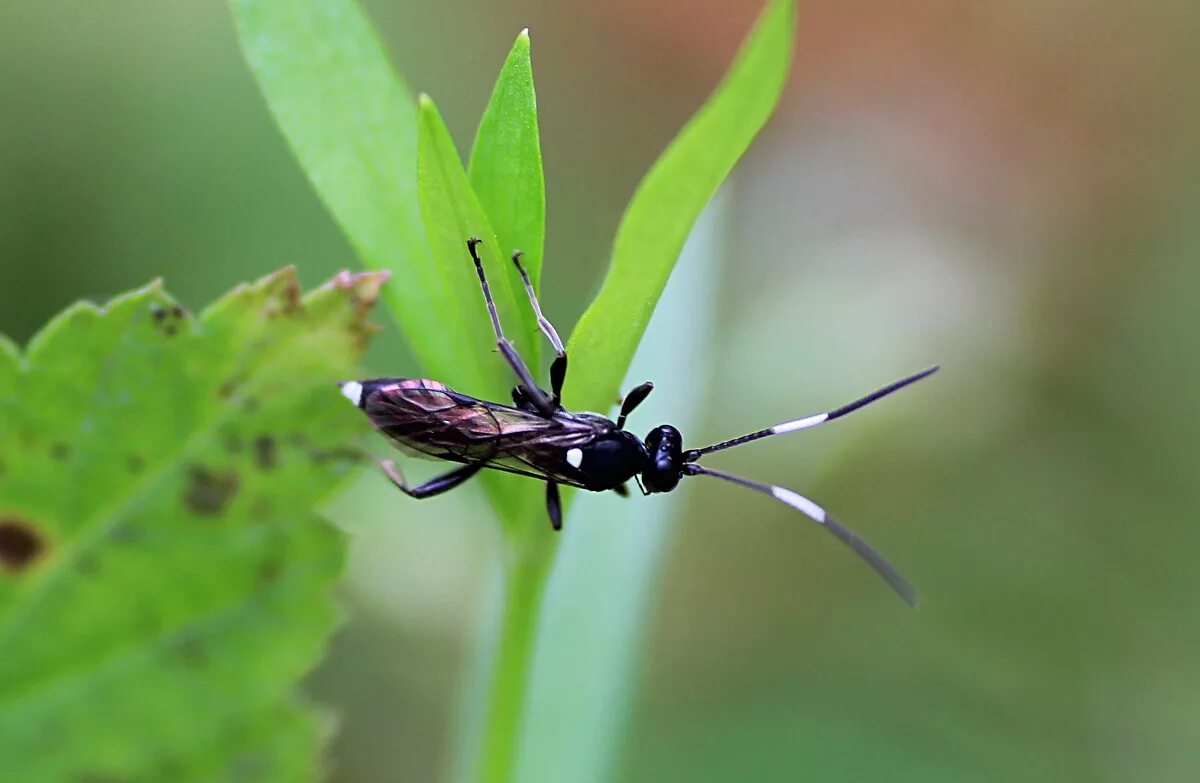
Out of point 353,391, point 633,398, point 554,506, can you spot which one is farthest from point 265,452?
point 633,398

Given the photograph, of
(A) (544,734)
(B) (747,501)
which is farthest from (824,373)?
(A) (544,734)

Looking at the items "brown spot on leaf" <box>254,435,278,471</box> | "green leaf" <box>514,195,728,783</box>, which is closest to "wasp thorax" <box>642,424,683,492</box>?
"green leaf" <box>514,195,728,783</box>

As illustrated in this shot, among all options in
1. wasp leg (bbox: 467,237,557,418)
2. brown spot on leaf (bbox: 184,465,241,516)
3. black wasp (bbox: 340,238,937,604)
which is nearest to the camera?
wasp leg (bbox: 467,237,557,418)

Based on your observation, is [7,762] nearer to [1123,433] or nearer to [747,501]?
[747,501]

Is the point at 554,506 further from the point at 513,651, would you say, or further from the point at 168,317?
the point at 168,317

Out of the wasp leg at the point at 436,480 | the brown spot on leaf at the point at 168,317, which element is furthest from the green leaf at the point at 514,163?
the wasp leg at the point at 436,480

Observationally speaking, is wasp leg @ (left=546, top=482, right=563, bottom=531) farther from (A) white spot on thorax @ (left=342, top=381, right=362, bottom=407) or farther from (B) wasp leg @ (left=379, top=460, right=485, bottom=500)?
(B) wasp leg @ (left=379, top=460, right=485, bottom=500)
